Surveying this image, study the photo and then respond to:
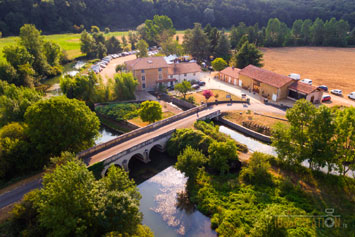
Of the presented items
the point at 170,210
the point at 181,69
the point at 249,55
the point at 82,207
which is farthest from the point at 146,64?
the point at 82,207

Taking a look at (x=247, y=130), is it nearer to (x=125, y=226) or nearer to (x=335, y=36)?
(x=125, y=226)

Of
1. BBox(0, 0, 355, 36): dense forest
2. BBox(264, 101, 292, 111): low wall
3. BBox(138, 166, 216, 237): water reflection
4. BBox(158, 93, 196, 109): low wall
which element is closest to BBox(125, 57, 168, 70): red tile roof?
BBox(158, 93, 196, 109): low wall

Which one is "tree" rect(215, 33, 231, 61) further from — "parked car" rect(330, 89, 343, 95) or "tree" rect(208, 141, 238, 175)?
"tree" rect(208, 141, 238, 175)

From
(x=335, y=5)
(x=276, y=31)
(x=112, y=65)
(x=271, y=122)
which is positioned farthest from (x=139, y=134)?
(x=335, y=5)

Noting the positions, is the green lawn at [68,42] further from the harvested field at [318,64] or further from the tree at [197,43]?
the harvested field at [318,64]

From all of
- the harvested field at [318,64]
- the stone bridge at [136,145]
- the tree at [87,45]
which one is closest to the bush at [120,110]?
the stone bridge at [136,145]

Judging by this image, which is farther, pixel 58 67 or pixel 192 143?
pixel 58 67
